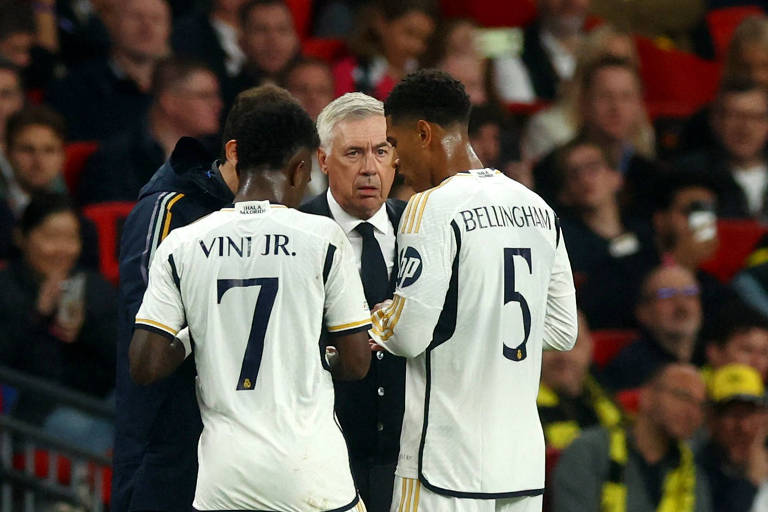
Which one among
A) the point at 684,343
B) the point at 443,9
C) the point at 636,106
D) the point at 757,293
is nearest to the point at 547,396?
the point at 684,343

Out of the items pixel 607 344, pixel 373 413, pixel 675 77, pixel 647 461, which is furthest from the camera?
pixel 675 77

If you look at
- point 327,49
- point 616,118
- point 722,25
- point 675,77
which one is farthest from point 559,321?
point 722,25

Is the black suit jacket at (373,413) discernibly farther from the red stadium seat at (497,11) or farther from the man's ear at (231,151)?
the red stadium seat at (497,11)

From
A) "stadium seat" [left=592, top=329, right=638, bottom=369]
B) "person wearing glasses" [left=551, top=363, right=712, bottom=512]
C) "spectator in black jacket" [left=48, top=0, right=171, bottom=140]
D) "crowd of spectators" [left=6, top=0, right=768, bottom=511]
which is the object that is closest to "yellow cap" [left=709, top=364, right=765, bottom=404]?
"crowd of spectators" [left=6, top=0, right=768, bottom=511]

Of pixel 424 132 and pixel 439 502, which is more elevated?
pixel 424 132

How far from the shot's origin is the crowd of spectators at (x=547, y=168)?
6.35 meters

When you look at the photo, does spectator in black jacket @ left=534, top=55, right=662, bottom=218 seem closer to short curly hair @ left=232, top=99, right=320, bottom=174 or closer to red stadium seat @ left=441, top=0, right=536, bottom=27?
red stadium seat @ left=441, top=0, right=536, bottom=27

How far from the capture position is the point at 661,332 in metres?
7.39

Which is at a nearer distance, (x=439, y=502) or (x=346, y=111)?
(x=439, y=502)

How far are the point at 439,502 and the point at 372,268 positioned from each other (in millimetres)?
868

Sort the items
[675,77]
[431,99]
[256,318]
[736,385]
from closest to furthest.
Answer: [256,318], [431,99], [736,385], [675,77]

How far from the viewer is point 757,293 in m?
7.94

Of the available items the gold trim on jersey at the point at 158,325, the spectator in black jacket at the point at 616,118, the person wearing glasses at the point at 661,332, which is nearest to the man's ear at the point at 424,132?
the gold trim on jersey at the point at 158,325

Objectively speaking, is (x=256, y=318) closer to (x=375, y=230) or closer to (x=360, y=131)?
(x=375, y=230)
